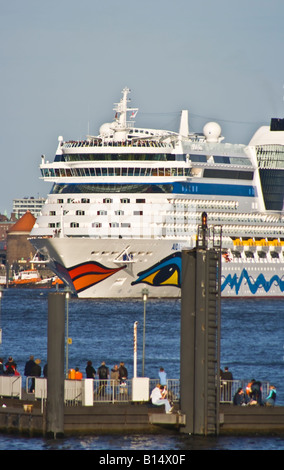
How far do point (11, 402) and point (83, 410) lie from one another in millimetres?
2555

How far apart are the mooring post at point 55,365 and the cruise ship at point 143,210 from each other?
5242cm

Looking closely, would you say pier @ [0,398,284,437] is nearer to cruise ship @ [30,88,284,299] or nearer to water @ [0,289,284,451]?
water @ [0,289,284,451]

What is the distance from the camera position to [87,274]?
8544 centimetres

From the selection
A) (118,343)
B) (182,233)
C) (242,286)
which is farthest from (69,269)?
(118,343)

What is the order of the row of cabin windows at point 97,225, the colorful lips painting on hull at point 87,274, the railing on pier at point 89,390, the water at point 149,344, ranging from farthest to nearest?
the row of cabin windows at point 97,225, the colorful lips painting on hull at point 87,274, the railing on pier at point 89,390, the water at point 149,344

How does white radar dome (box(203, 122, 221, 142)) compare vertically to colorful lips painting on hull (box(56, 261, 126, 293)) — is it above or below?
above

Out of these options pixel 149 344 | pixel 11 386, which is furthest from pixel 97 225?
pixel 11 386

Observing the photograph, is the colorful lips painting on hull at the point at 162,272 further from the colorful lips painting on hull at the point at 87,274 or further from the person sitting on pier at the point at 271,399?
the person sitting on pier at the point at 271,399

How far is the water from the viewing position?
103 ft

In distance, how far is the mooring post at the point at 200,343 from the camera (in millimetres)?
31328

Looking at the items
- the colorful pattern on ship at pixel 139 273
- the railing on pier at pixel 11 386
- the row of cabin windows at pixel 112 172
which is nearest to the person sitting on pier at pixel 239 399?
the railing on pier at pixel 11 386

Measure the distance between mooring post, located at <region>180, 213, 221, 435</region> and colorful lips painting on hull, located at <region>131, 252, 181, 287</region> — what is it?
181 feet

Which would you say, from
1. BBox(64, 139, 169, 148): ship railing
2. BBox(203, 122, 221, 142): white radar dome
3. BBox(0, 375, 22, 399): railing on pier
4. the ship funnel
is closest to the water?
BBox(0, 375, 22, 399): railing on pier

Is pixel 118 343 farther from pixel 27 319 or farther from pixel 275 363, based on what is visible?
pixel 27 319
